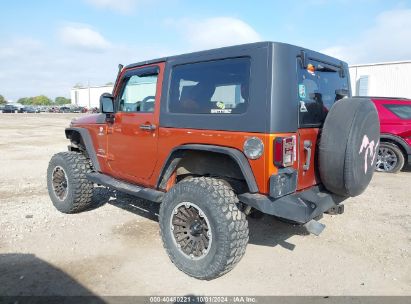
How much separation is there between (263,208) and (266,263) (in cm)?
97

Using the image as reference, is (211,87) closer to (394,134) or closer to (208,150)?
(208,150)

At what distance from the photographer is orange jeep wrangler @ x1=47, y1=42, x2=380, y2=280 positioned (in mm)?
2914

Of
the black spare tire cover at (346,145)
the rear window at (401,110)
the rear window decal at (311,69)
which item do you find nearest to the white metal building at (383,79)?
the rear window at (401,110)

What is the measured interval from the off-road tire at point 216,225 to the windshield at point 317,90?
0.97m

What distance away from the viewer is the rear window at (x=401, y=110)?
7.89m

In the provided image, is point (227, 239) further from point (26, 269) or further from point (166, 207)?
point (26, 269)

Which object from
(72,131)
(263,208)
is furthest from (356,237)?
(72,131)

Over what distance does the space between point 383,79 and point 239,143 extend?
2696 centimetres

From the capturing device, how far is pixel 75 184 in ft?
15.5

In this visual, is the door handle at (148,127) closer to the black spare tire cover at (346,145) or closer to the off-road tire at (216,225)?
the off-road tire at (216,225)

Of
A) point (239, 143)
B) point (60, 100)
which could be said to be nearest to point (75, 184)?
point (239, 143)

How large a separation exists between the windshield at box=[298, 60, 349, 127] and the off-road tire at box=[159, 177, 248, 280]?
97 cm

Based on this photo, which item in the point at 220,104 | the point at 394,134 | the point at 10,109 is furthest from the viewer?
the point at 10,109

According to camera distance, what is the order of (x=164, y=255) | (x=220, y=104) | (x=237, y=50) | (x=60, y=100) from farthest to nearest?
(x=60, y=100) < (x=164, y=255) < (x=220, y=104) < (x=237, y=50)
